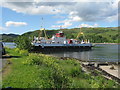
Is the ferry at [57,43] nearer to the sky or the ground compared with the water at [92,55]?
nearer to the sky

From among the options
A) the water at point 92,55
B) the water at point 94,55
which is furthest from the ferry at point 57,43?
the water at point 94,55

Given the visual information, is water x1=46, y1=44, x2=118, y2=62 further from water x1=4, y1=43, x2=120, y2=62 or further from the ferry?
the ferry

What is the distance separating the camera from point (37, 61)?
13.4m

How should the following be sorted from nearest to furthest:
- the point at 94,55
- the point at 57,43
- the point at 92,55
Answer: the point at 94,55 < the point at 92,55 < the point at 57,43

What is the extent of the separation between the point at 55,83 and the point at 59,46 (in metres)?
58.1

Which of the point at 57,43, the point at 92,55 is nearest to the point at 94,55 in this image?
the point at 92,55

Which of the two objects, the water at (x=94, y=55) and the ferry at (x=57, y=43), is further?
the ferry at (x=57, y=43)

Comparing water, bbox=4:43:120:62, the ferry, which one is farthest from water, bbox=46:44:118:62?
the ferry

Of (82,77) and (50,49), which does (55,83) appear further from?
(50,49)

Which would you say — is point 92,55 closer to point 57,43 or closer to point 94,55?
point 94,55

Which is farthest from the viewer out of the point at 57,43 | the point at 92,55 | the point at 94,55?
the point at 57,43

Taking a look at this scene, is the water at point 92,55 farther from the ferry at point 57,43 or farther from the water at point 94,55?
the ferry at point 57,43

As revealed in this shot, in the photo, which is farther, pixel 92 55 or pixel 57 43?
pixel 57 43

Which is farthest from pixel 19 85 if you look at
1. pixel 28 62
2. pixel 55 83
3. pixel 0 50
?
pixel 0 50
